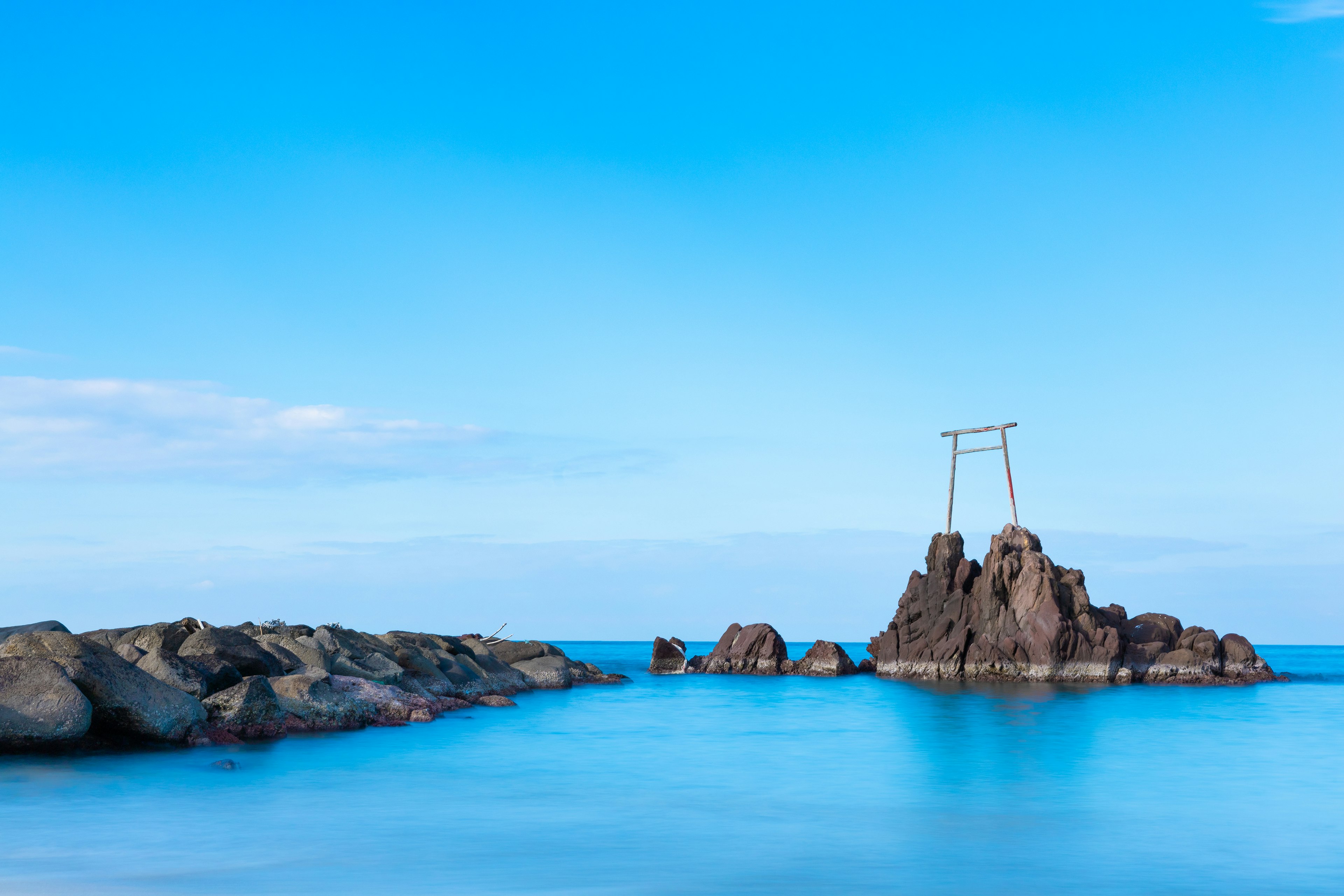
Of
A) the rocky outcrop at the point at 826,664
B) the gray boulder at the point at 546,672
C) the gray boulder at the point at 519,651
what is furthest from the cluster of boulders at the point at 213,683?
the rocky outcrop at the point at 826,664

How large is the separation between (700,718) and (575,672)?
20.9m

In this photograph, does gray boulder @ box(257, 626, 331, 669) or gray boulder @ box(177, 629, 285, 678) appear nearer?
gray boulder @ box(177, 629, 285, 678)

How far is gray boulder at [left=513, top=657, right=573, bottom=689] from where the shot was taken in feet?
162

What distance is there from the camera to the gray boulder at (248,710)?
919 inches

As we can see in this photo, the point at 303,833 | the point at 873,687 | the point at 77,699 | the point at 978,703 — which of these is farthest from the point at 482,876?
the point at 873,687

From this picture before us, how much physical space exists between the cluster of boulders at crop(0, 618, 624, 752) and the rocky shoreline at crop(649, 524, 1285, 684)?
2536 cm

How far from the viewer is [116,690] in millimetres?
20156

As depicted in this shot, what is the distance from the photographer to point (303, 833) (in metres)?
14.9

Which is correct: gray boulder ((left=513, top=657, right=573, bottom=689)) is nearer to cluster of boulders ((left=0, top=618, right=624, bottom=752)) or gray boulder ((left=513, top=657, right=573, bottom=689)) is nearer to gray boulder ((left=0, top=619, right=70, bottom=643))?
cluster of boulders ((left=0, top=618, right=624, bottom=752))

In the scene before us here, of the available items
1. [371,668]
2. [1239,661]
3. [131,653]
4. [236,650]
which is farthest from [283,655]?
[1239,661]

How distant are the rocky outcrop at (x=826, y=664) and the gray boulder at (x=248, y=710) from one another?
45.1 meters

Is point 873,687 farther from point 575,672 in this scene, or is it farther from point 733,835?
point 733,835

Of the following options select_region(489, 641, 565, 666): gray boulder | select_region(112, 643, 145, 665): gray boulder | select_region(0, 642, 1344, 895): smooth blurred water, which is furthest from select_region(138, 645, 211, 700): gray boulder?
select_region(489, 641, 565, 666): gray boulder

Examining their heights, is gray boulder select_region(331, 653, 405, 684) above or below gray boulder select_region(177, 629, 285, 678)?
below
